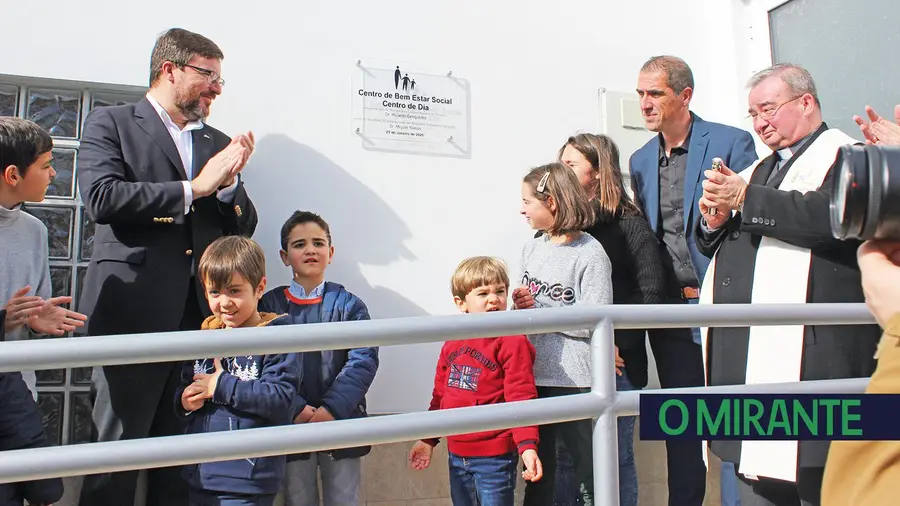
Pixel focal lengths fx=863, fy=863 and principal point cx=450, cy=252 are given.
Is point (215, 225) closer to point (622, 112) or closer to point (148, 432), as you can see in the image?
point (148, 432)

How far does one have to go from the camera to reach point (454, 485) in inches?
115

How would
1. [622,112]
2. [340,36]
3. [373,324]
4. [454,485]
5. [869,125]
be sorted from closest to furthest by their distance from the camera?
1. [373,324]
2. [869,125]
3. [454,485]
4. [340,36]
5. [622,112]

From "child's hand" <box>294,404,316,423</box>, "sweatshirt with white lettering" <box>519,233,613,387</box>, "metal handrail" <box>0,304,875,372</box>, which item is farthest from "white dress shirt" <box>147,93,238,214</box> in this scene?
"metal handrail" <box>0,304,875,372</box>

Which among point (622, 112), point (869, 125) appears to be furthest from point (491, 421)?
point (622, 112)

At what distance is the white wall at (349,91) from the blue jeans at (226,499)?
3.57ft

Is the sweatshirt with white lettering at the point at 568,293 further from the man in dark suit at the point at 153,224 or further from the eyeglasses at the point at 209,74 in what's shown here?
the eyeglasses at the point at 209,74

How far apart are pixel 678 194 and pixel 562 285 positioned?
2.22 feet

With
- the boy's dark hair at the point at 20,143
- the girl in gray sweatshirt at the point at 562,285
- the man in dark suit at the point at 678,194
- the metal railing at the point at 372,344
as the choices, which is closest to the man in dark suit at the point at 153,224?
the boy's dark hair at the point at 20,143

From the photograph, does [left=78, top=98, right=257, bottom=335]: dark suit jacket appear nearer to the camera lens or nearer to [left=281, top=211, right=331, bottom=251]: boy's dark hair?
[left=281, top=211, right=331, bottom=251]: boy's dark hair

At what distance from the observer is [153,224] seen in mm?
2822

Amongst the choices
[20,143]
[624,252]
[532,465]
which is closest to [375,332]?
[532,465]

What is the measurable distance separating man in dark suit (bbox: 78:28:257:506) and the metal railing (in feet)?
3.95

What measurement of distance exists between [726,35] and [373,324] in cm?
320

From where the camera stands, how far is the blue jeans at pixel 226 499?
7.88 ft
